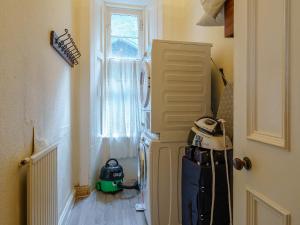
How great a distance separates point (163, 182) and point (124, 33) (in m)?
2.33

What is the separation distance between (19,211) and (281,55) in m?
1.31

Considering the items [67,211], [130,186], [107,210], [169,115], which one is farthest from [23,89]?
[130,186]

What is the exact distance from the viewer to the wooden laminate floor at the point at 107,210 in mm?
2102

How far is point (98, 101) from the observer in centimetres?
297

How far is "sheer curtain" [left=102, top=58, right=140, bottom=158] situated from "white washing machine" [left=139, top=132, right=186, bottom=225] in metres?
1.31

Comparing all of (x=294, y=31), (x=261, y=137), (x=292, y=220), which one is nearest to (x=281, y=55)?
(x=294, y=31)

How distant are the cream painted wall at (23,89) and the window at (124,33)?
1364 millimetres

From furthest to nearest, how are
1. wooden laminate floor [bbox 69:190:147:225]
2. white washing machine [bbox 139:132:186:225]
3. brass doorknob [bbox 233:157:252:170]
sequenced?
wooden laminate floor [bbox 69:190:147:225] → white washing machine [bbox 139:132:186:225] → brass doorknob [bbox 233:157:252:170]

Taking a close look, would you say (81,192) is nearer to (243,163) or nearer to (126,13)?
(243,163)

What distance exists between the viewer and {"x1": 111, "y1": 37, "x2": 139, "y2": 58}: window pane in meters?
3.19

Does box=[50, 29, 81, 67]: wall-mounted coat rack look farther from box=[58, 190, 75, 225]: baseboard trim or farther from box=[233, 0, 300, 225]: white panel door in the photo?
box=[58, 190, 75, 225]: baseboard trim

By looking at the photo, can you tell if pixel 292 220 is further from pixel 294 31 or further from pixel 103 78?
pixel 103 78

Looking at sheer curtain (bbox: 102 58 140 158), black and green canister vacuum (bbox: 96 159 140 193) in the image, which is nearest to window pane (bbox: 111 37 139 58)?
sheer curtain (bbox: 102 58 140 158)

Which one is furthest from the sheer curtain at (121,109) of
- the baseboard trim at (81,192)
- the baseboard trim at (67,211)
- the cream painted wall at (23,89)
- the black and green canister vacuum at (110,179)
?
the cream painted wall at (23,89)
